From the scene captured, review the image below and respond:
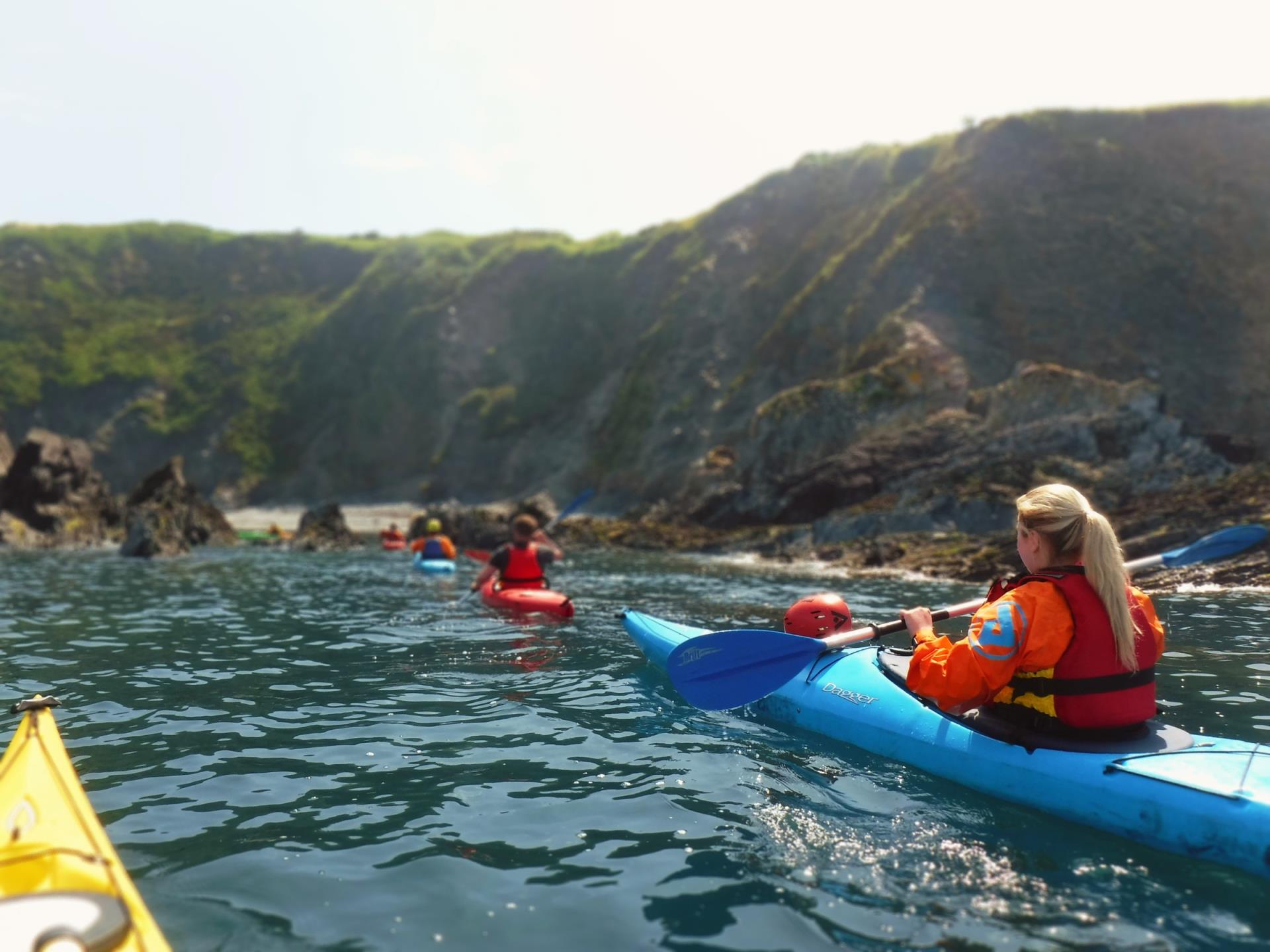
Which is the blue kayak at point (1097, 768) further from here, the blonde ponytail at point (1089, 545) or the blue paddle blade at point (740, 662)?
the blonde ponytail at point (1089, 545)

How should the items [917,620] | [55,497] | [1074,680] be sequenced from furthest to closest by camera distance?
1. [55,497]
2. [917,620]
3. [1074,680]

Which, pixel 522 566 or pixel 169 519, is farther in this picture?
pixel 169 519

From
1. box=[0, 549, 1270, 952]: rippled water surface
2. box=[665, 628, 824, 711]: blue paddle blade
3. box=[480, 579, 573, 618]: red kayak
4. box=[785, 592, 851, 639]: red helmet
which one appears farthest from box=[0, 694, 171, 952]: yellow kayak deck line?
box=[480, 579, 573, 618]: red kayak

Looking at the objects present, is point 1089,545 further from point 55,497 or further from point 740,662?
point 55,497

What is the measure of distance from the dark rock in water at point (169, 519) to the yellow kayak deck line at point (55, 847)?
22022mm

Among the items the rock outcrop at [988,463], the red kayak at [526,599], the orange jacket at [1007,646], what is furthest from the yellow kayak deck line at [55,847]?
the rock outcrop at [988,463]

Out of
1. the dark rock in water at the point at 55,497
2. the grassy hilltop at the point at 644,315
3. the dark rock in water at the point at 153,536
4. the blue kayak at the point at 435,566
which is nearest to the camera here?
the blue kayak at the point at 435,566

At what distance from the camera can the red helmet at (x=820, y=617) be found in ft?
24.3

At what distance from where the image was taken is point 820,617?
24.4 ft

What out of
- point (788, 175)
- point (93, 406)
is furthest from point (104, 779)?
point (93, 406)

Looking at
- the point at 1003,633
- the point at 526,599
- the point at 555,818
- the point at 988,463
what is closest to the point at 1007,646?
the point at 1003,633

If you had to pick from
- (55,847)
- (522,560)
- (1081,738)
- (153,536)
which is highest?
(1081,738)

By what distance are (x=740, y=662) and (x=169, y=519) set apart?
2381 centimetres

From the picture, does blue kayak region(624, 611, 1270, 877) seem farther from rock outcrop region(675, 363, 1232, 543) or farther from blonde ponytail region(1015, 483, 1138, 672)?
rock outcrop region(675, 363, 1232, 543)
